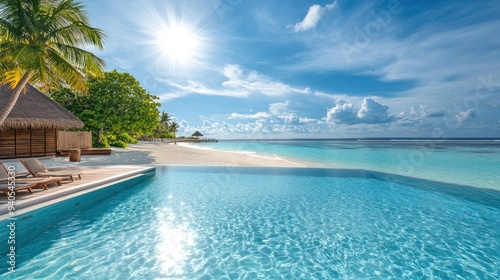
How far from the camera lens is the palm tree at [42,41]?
7.14m

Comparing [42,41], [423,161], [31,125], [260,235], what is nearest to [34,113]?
[31,125]

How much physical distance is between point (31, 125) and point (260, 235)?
15.4 m

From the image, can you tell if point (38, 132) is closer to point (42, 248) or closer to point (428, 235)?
point (42, 248)

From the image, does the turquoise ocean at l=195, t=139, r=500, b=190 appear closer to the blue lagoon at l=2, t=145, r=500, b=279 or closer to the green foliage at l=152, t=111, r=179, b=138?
the blue lagoon at l=2, t=145, r=500, b=279

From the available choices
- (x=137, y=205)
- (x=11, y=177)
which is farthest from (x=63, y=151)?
(x=137, y=205)

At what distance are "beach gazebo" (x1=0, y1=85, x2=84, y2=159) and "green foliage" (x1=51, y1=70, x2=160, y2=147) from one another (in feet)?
8.66

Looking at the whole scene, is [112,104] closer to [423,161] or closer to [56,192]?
[56,192]

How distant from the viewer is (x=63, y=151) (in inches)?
586

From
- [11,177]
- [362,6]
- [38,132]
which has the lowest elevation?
[11,177]

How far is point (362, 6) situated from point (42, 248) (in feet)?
54.0

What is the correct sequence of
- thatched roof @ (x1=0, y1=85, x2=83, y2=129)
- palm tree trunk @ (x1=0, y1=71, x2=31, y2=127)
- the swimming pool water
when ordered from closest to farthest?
1. the swimming pool water
2. palm tree trunk @ (x1=0, y1=71, x2=31, y2=127)
3. thatched roof @ (x1=0, y1=85, x2=83, y2=129)

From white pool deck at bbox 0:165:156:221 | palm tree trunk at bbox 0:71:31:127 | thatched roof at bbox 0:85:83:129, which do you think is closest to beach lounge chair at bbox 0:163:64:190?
white pool deck at bbox 0:165:156:221

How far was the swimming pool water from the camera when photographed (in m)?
3.54

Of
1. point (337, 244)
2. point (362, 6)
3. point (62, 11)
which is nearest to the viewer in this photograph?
point (337, 244)
